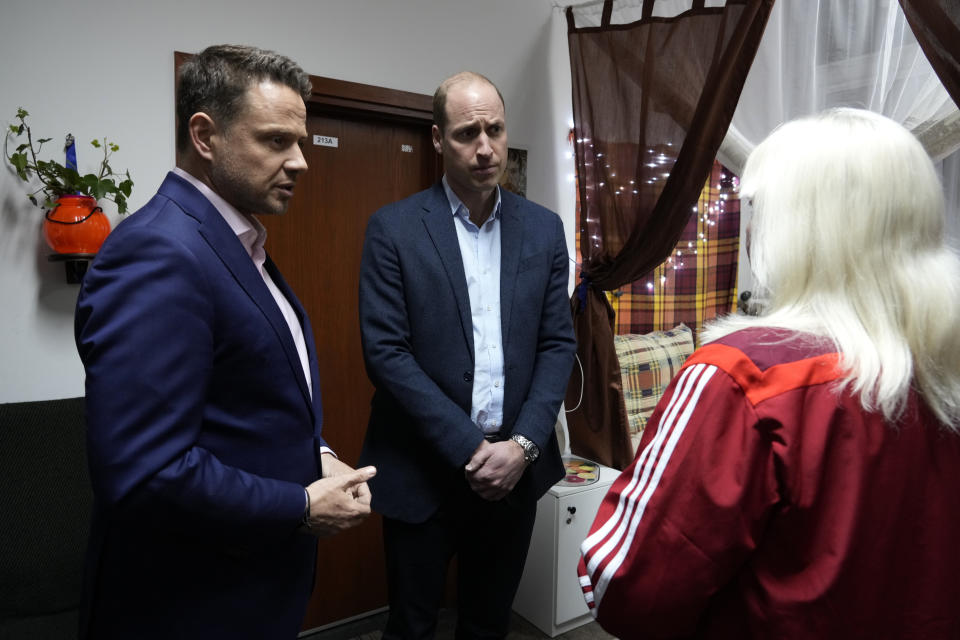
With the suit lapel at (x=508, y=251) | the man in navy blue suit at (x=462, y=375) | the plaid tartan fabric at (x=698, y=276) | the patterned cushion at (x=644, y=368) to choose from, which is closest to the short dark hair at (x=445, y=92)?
the man in navy blue suit at (x=462, y=375)

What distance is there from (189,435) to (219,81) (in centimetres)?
60

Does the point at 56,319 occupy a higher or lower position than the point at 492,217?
lower

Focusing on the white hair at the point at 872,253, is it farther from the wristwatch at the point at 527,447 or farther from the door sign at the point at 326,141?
the door sign at the point at 326,141

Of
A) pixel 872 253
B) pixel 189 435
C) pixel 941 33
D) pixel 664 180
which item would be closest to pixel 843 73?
pixel 941 33

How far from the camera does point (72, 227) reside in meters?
1.79

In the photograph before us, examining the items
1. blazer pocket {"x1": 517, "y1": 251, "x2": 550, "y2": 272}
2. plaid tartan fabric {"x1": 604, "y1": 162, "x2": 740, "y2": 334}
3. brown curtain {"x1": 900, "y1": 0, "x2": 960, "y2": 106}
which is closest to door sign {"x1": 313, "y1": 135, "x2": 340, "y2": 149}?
blazer pocket {"x1": 517, "y1": 251, "x2": 550, "y2": 272}

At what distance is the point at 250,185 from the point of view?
1.12 m

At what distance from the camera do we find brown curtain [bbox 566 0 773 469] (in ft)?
6.85

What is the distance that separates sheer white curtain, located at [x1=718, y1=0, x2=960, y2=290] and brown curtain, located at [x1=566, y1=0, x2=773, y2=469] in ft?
0.31

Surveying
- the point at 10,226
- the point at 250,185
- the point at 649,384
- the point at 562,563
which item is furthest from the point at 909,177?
the point at 649,384

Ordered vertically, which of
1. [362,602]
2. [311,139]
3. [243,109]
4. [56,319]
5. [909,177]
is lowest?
[362,602]

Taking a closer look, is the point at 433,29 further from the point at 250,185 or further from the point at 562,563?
the point at 562,563

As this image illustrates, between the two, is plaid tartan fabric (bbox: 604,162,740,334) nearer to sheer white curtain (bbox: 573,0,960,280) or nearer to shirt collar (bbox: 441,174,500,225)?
sheer white curtain (bbox: 573,0,960,280)

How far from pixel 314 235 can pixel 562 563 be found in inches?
63.1
